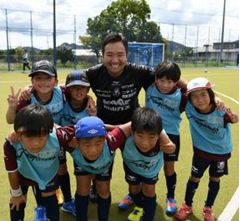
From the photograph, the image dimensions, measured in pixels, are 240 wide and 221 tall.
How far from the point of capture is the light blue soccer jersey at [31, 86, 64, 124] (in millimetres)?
3641

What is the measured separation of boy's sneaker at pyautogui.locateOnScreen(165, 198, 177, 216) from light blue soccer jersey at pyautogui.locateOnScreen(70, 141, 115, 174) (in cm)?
106

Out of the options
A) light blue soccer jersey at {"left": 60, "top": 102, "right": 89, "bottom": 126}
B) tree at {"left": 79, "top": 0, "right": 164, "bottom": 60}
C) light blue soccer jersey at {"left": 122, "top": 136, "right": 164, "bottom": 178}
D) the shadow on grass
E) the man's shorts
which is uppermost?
tree at {"left": 79, "top": 0, "right": 164, "bottom": 60}

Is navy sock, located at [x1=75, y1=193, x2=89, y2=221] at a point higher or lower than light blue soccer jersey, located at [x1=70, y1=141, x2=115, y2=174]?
lower

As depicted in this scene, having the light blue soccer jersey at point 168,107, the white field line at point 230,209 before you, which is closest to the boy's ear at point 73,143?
the light blue soccer jersey at point 168,107

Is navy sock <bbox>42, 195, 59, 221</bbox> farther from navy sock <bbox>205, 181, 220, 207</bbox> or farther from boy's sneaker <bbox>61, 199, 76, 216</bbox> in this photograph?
navy sock <bbox>205, 181, 220, 207</bbox>

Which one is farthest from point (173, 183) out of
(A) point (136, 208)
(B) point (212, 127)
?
(B) point (212, 127)

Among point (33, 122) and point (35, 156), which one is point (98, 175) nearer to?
point (35, 156)

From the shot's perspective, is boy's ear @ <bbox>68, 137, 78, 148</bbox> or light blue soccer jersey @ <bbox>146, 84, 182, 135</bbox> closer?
boy's ear @ <bbox>68, 137, 78, 148</bbox>

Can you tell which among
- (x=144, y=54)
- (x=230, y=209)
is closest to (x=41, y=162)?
(x=230, y=209)

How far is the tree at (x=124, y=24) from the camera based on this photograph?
31.4m

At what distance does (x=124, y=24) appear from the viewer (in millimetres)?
34469

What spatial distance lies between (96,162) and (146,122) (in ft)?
1.90

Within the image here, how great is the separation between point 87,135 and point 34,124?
0.43 meters

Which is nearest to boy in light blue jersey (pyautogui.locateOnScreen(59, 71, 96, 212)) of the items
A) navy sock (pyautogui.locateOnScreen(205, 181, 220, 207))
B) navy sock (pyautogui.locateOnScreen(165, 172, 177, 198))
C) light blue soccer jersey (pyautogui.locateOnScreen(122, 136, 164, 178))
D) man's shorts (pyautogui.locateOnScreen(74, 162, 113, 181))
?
man's shorts (pyautogui.locateOnScreen(74, 162, 113, 181))
